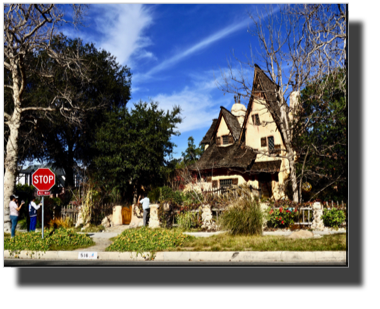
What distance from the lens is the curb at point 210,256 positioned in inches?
325

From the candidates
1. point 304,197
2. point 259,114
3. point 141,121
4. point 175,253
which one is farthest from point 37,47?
point 304,197

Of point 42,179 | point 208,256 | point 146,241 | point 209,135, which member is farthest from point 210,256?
point 209,135

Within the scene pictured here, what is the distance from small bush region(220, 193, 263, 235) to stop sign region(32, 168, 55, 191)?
6.40 m

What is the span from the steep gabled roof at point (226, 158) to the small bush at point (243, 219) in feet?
37.4

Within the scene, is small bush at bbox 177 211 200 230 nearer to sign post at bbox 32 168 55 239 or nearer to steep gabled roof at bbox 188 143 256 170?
sign post at bbox 32 168 55 239

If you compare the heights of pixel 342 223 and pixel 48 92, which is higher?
pixel 48 92

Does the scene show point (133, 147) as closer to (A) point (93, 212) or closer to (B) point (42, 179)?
(A) point (93, 212)

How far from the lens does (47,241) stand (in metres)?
10.3

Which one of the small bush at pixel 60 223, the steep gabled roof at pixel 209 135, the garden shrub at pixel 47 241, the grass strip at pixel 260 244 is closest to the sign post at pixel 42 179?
the garden shrub at pixel 47 241

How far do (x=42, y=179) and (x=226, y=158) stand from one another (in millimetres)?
15146

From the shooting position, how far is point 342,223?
529 inches

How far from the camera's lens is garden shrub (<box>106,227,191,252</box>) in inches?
371

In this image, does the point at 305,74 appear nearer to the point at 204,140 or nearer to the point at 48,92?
the point at 204,140

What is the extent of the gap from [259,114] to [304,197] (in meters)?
6.93
